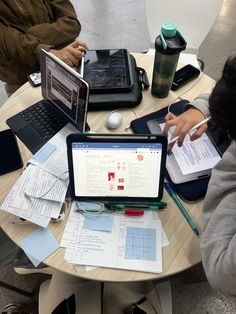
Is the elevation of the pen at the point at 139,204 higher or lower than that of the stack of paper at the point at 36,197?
lower

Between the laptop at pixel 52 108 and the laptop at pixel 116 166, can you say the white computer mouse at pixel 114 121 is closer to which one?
the laptop at pixel 52 108

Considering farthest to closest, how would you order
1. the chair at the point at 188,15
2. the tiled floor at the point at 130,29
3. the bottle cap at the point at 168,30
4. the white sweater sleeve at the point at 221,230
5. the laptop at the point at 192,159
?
the tiled floor at the point at 130,29
the chair at the point at 188,15
the bottle cap at the point at 168,30
the laptop at the point at 192,159
the white sweater sleeve at the point at 221,230

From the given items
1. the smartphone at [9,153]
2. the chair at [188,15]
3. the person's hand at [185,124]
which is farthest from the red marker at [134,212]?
the chair at [188,15]

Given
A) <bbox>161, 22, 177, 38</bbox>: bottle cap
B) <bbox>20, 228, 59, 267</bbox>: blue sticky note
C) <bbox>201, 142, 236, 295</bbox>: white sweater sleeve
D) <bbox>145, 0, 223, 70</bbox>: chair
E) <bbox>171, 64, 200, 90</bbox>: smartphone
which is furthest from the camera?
<bbox>145, 0, 223, 70</bbox>: chair

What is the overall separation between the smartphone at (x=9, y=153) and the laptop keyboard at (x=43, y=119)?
12 centimetres

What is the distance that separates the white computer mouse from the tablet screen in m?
0.11

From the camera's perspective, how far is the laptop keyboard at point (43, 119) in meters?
1.06

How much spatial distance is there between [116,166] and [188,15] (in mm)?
1267

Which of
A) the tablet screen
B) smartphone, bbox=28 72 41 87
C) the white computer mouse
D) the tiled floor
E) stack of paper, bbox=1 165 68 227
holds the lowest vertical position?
the tiled floor

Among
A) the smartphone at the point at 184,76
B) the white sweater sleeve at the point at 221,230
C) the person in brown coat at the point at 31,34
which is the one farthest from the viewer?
the person in brown coat at the point at 31,34

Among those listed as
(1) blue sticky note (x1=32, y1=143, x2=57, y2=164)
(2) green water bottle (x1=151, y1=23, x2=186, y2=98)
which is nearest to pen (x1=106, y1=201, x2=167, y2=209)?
(1) blue sticky note (x1=32, y1=143, x2=57, y2=164)

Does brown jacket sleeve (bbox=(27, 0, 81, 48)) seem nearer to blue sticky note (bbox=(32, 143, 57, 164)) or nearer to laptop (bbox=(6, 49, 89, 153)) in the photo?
laptop (bbox=(6, 49, 89, 153))

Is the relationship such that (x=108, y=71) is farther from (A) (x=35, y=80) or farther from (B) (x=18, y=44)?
(B) (x=18, y=44)

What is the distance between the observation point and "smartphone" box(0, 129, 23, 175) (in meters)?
0.95
